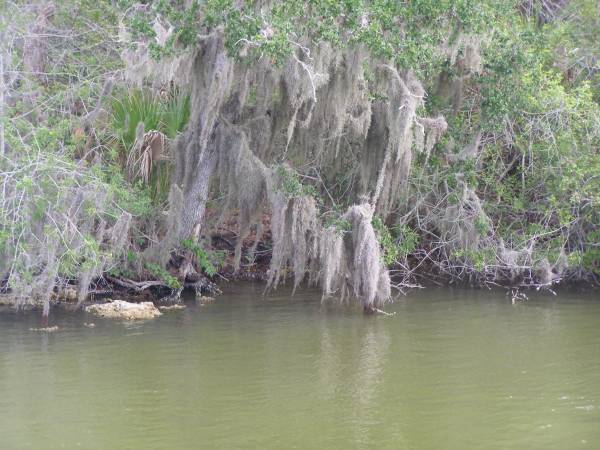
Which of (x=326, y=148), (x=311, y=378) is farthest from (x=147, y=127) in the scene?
(x=311, y=378)

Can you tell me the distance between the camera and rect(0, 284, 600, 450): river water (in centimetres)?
733

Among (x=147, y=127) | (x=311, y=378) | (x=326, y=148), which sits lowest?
(x=311, y=378)

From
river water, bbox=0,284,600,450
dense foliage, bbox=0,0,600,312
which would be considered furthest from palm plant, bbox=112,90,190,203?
river water, bbox=0,284,600,450

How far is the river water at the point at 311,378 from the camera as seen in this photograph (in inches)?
288

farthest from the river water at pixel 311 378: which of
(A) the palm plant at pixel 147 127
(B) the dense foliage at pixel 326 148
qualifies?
(A) the palm plant at pixel 147 127

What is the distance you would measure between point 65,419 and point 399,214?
7.86m

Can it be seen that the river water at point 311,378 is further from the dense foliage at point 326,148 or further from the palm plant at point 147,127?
the palm plant at point 147,127

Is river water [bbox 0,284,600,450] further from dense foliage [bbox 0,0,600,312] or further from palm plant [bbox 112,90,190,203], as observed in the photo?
palm plant [bbox 112,90,190,203]

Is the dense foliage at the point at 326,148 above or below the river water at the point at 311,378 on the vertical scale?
above

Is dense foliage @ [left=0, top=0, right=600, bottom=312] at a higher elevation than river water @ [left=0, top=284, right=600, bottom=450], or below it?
higher

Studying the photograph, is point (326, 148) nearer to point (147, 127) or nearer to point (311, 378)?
point (147, 127)

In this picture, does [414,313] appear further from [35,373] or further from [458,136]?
[35,373]

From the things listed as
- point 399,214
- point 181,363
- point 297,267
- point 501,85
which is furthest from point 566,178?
point 181,363

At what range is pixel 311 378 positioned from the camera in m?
9.13
